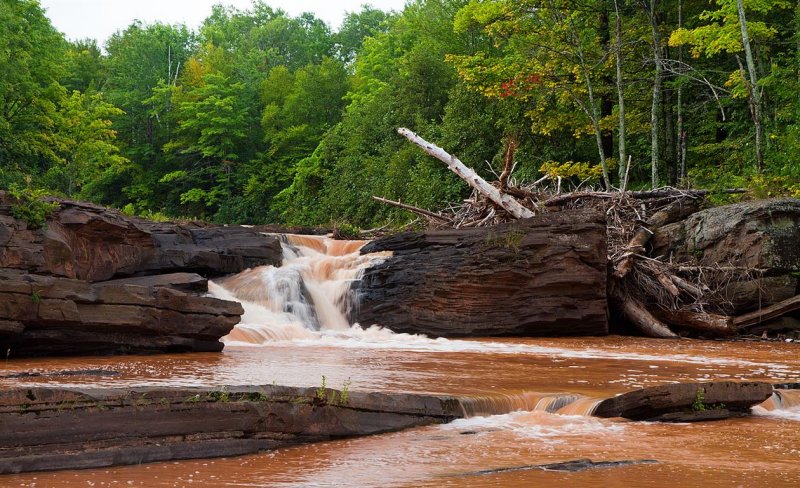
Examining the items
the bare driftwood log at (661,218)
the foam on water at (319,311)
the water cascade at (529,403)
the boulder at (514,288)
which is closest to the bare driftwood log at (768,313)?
the bare driftwood log at (661,218)

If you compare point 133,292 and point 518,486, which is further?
point 133,292

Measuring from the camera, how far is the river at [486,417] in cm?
498

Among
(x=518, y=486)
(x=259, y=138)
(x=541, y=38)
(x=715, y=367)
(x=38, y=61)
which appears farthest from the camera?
(x=259, y=138)

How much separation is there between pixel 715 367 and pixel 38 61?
3318 cm

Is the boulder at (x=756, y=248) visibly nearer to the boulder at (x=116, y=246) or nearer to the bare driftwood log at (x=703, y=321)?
the bare driftwood log at (x=703, y=321)

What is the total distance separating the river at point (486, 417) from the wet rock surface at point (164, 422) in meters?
0.13

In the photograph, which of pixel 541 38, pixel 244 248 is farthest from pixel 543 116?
pixel 244 248

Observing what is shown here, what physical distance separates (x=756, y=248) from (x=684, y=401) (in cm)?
997

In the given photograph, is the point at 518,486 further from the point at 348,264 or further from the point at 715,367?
the point at 348,264

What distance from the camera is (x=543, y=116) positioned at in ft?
85.8

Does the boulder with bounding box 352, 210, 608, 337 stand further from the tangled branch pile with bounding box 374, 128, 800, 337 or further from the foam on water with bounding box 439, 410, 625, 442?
the foam on water with bounding box 439, 410, 625, 442

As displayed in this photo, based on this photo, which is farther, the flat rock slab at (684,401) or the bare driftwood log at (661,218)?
the bare driftwood log at (661,218)

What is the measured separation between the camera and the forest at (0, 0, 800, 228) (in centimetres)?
2294

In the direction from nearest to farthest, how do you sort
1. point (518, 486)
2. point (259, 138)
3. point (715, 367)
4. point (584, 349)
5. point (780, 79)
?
point (518, 486) → point (715, 367) → point (584, 349) → point (780, 79) → point (259, 138)
